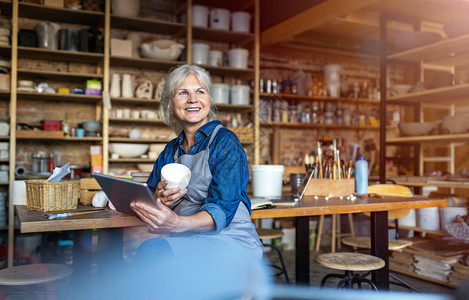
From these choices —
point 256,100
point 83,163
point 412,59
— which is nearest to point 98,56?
point 83,163

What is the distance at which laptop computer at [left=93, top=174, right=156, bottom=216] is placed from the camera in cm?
141

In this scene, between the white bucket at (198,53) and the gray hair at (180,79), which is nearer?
the gray hair at (180,79)

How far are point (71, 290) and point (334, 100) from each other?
4.83 metres

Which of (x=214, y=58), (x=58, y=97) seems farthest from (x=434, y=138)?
(x=58, y=97)

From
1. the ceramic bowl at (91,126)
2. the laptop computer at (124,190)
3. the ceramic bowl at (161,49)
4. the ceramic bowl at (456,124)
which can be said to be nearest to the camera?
the laptop computer at (124,190)

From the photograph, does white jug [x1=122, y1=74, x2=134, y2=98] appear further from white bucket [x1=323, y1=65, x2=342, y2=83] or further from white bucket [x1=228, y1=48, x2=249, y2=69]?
white bucket [x1=323, y1=65, x2=342, y2=83]

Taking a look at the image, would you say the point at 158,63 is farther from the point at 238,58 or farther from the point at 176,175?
the point at 176,175

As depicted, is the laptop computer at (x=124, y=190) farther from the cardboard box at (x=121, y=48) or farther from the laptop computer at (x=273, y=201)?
the cardboard box at (x=121, y=48)

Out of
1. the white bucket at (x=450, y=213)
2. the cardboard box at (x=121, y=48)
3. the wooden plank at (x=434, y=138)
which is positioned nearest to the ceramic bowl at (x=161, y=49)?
the cardboard box at (x=121, y=48)

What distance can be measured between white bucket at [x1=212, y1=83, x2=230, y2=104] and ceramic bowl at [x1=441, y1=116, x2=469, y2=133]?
237 centimetres

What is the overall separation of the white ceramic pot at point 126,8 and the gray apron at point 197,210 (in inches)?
130

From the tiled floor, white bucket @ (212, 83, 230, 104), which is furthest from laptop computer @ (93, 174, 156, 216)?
white bucket @ (212, 83, 230, 104)

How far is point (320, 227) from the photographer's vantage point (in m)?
4.79

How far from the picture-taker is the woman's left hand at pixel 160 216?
1.47 m
